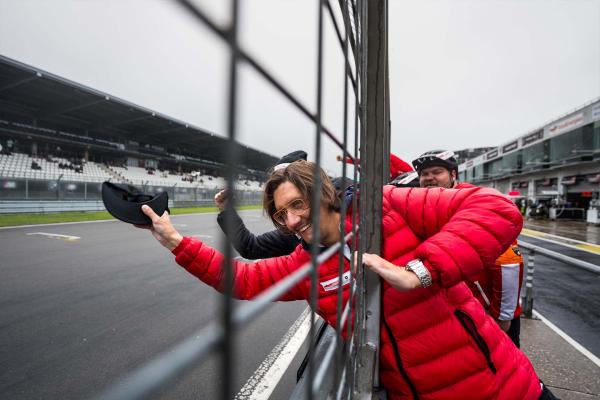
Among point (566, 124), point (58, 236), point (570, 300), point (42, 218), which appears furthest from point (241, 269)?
point (566, 124)

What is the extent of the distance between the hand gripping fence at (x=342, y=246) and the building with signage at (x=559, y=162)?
26.1 m

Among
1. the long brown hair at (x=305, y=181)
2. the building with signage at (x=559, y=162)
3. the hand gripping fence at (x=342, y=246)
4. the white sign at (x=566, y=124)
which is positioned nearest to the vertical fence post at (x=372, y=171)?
the hand gripping fence at (x=342, y=246)

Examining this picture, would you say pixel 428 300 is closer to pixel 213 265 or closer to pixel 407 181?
pixel 213 265

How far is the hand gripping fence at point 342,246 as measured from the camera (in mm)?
280

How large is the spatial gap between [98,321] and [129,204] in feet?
9.61

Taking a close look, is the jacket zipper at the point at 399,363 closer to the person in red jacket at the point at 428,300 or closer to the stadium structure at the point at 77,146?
the person in red jacket at the point at 428,300

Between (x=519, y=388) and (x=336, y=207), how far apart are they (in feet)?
3.16

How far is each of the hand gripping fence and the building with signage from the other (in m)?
26.1

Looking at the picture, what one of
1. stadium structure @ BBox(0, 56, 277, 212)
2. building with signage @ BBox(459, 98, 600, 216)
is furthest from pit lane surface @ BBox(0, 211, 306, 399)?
building with signage @ BBox(459, 98, 600, 216)

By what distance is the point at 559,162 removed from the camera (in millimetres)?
27297

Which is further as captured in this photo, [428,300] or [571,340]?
[571,340]

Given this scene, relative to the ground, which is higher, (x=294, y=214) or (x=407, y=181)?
(x=407, y=181)

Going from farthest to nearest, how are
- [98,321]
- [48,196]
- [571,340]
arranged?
Answer: [48,196] → [98,321] → [571,340]

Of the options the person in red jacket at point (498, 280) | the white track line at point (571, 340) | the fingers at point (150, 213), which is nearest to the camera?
the fingers at point (150, 213)
